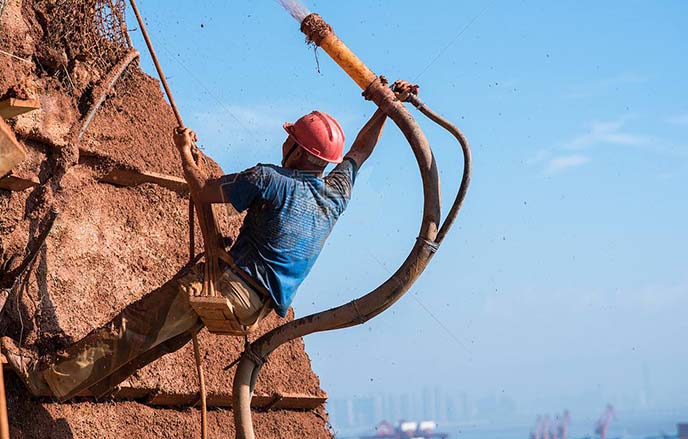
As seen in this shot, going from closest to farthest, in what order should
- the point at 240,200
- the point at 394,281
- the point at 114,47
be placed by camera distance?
the point at 240,200, the point at 394,281, the point at 114,47

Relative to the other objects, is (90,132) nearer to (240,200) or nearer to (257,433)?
(240,200)

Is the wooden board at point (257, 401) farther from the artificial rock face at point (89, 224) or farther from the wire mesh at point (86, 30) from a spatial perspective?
the wire mesh at point (86, 30)

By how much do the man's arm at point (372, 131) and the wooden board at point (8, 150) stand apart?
221 centimetres

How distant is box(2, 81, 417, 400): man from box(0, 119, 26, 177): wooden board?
1.13 m

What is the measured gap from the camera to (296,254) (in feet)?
20.3

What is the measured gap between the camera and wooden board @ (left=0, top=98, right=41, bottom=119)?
18.2ft

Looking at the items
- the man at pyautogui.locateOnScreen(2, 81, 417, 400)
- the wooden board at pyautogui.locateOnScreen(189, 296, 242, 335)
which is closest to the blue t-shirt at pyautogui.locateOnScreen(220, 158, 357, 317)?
the man at pyautogui.locateOnScreen(2, 81, 417, 400)

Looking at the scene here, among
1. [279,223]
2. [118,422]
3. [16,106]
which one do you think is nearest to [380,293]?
[279,223]

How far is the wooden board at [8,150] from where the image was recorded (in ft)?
16.4

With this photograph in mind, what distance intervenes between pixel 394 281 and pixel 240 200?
3.79 ft

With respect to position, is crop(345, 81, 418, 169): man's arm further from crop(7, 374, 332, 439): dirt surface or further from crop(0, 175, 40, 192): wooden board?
crop(7, 374, 332, 439): dirt surface

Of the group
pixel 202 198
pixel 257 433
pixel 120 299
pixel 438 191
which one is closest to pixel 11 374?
pixel 120 299

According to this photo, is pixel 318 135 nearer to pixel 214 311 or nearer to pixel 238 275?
pixel 238 275

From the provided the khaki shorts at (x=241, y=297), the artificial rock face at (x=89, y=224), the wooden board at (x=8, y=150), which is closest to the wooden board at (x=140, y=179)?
the artificial rock face at (x=89, y=224)
